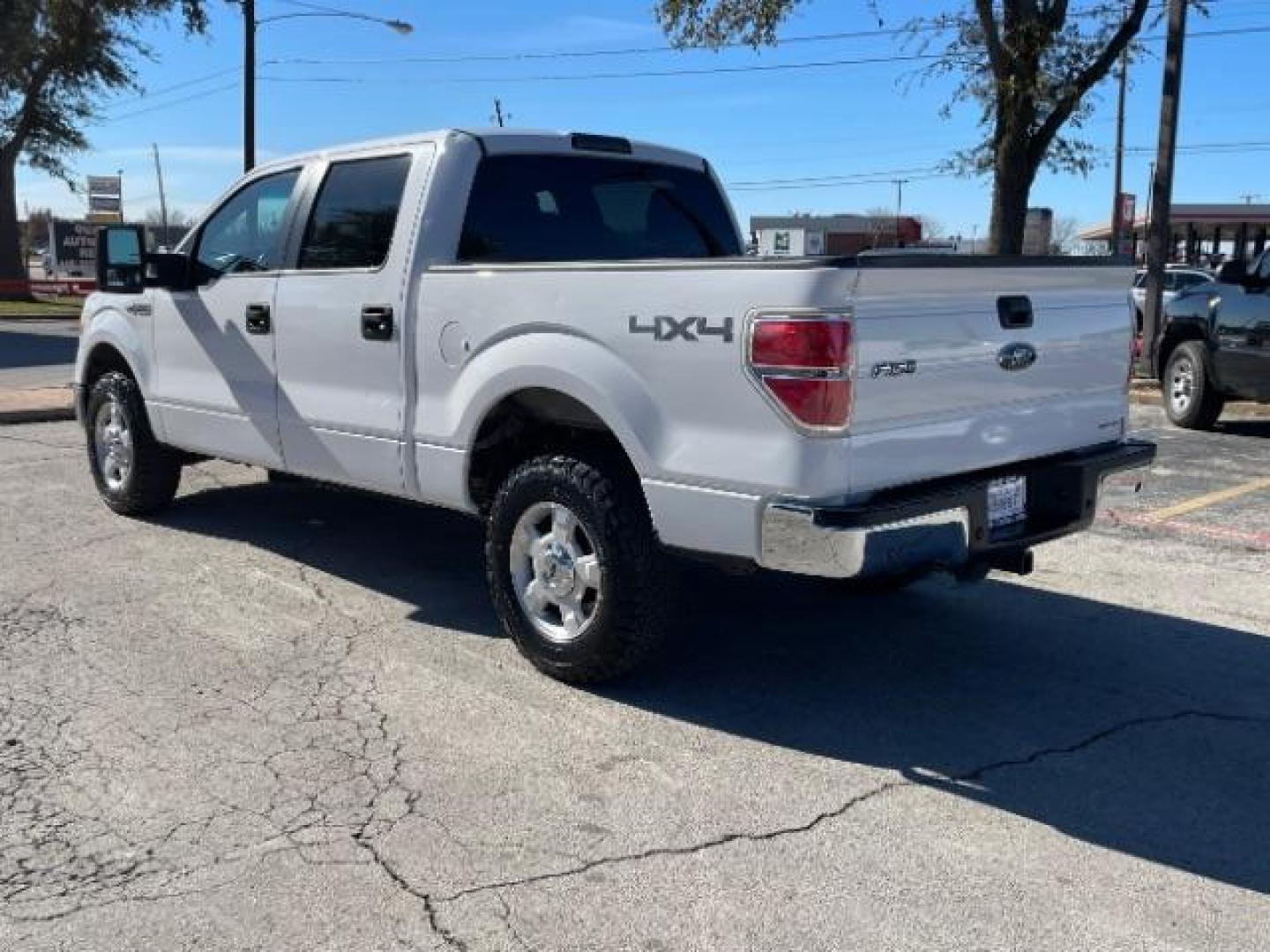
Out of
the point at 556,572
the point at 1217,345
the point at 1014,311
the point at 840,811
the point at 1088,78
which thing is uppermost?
the point at 1088,78

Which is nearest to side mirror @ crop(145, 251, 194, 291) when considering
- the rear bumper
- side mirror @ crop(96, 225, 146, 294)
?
side mirror @ crop(96, 225, 146, 294)

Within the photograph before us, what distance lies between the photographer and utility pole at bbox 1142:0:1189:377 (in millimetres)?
15047


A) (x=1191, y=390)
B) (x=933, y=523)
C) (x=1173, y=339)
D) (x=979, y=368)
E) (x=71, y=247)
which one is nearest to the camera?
(x=933, y=523)

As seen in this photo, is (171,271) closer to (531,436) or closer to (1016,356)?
(531,436)

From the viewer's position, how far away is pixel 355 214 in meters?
5.53

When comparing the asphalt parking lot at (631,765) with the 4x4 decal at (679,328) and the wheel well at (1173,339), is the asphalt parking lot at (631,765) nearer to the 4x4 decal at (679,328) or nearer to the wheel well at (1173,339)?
the 4x4 decal at (679,328)

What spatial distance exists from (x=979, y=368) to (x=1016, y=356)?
22 centimetres

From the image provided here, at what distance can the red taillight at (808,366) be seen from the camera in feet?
12.1

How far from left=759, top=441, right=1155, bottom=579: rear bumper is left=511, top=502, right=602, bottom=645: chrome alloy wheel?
Answer: 84 centimetres

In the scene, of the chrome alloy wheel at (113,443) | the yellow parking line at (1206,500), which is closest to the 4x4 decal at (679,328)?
the chrome alloy wheel at (113,443)

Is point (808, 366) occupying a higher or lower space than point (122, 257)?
lower

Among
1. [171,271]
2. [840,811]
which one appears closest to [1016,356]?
[840,811]

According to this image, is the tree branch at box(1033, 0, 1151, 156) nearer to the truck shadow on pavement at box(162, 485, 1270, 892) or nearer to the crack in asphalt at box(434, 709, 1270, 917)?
the truck shadow on pavement at box(162, 485, 1270, 892)

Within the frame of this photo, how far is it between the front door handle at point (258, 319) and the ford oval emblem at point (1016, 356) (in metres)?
3.38
